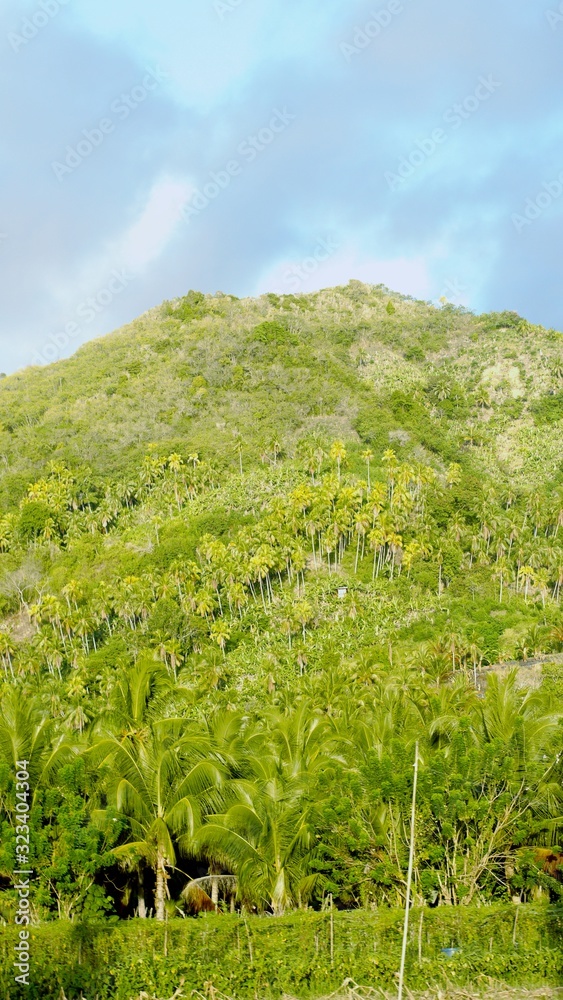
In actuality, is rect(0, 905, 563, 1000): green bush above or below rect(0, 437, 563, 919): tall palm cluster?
below

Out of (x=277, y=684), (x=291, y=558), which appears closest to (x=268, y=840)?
(x=277, y=684)

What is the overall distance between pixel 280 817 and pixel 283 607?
5229cm

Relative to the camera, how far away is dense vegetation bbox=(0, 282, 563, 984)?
20.1 meters

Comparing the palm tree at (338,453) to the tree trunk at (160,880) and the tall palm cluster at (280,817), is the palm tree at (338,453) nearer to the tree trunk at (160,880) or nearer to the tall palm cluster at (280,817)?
the tall palm cluster at (280,817)

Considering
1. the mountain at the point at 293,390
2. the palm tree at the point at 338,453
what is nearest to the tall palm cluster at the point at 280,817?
the palm tree at the point at 338,453

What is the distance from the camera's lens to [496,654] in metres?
61.4

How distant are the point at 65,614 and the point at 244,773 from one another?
51.1 metres

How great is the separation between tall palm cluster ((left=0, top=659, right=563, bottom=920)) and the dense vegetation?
0.08 meters

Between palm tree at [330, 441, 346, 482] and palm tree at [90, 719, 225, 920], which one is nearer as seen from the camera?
palm tree at [90, 719, 225, 920]

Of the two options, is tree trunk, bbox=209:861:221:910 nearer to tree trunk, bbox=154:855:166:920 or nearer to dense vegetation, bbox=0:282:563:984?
dense vegetation, bbox=0:282:563:984

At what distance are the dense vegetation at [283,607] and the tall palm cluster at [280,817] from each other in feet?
0.28

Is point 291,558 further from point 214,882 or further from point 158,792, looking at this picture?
point 158,792

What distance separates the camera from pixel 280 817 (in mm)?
20359

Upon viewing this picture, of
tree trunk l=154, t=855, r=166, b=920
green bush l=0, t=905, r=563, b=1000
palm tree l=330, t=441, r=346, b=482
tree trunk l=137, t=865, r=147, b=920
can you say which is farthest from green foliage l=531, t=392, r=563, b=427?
tree trunk l=154, t=855, r=166, b=920
